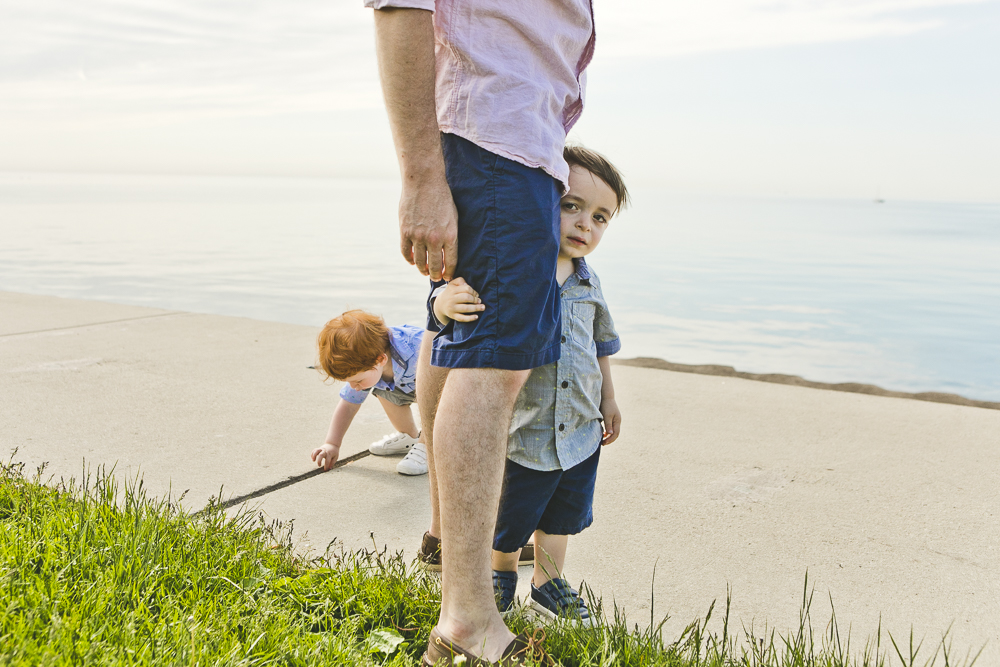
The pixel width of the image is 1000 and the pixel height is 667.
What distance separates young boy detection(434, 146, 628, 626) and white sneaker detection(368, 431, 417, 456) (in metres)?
1.20

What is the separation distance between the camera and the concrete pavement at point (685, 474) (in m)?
2.24

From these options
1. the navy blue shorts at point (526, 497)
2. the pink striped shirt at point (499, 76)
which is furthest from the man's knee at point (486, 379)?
the pink striped shirt at point (499, 76)

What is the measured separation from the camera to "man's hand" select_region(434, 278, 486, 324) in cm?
174

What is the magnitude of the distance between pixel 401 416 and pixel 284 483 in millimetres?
566

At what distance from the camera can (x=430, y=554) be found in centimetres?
228

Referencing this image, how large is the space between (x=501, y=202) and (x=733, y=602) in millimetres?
1241

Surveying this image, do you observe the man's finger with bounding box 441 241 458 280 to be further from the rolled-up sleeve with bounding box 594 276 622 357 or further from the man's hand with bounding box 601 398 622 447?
the man's hand with bounding box 601 398 622 447

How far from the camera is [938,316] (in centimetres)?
1199

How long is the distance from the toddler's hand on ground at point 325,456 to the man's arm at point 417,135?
1553 mm

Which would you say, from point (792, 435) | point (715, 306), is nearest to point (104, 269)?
point (715, 306)

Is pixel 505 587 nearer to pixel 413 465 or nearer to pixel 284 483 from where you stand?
pixel 413 465

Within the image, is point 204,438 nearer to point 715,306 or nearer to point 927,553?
point 927,553

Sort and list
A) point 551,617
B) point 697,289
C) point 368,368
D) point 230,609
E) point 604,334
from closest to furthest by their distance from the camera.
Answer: point 230,609 < point 551,617 < point 604,334 < point 368,368 < point 697,289

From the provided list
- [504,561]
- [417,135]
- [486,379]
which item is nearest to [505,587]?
[504,561]
